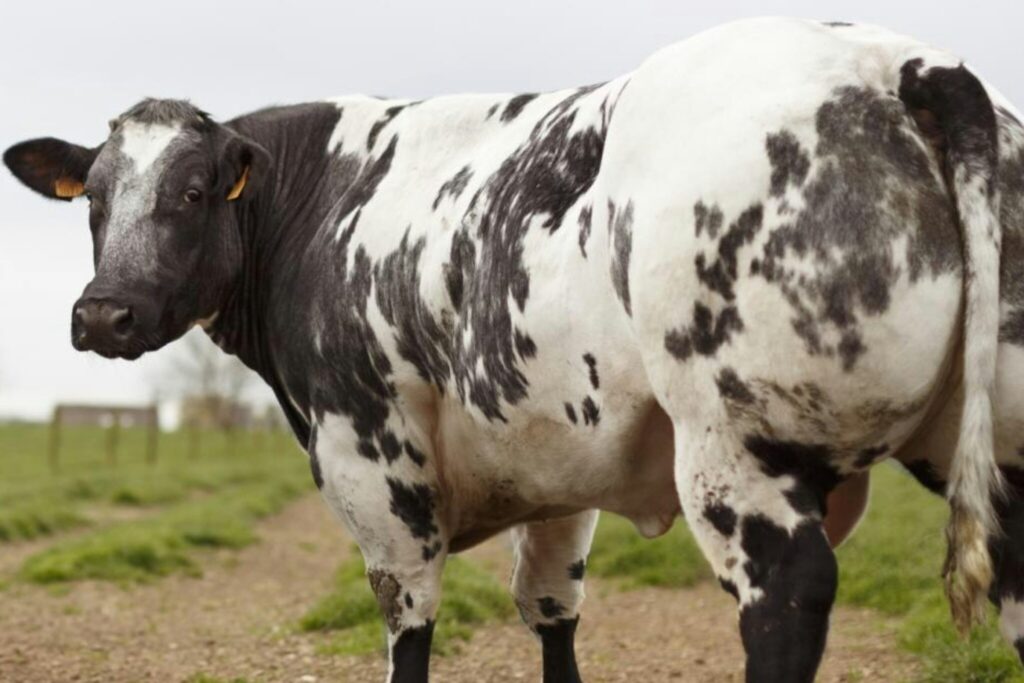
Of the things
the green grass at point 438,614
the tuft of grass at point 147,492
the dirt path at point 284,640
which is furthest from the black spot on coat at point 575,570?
the tuft of grass at point 147,492

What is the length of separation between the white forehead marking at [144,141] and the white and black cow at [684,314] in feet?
0.05

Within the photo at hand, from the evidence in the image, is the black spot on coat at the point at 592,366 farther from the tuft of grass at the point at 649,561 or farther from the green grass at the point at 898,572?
the tuft of grass at the point at 649,561

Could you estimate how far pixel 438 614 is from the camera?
9234mm

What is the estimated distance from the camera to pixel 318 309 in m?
5.50

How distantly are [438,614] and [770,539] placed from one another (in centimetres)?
588

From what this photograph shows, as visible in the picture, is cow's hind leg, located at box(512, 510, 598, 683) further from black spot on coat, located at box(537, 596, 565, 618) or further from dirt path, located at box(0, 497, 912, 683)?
dirt path, located at box(0, 497, 912, 683)

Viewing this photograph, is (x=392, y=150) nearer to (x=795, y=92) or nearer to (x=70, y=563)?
(x=795, y=92)

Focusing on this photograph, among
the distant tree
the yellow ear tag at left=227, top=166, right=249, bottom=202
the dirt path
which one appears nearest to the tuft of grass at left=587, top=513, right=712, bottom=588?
the dirt path

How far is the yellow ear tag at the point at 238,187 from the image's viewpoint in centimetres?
592

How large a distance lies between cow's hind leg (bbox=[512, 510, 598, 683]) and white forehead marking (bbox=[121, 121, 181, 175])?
2159 mm

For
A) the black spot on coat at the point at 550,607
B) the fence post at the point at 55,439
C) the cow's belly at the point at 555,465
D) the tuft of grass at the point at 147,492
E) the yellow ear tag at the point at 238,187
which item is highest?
the yellow ear tag at the point at 238,187

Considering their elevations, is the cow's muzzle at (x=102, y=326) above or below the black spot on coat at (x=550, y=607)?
above

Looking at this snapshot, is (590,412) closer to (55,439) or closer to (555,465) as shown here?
(555,465)

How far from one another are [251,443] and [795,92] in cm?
5470
